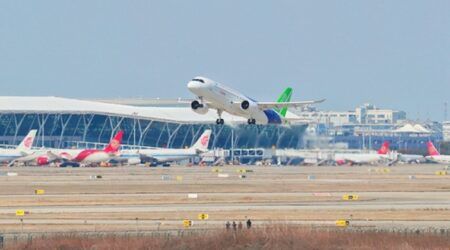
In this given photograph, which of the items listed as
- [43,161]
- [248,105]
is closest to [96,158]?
[43,161]

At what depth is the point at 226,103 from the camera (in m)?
99.0

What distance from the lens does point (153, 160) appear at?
197 m

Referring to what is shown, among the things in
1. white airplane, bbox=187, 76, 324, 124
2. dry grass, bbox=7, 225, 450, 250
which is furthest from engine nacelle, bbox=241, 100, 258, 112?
dry grass, bbox=7, 225, 450, 250

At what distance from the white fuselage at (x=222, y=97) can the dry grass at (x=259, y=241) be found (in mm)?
39790

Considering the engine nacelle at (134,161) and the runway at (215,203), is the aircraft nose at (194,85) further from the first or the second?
the engine nacelle at (134,161)

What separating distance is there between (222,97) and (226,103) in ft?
2.99

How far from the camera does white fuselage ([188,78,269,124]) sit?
315 feet

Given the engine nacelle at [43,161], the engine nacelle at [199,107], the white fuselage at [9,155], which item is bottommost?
the engine nacelle at [43,161]

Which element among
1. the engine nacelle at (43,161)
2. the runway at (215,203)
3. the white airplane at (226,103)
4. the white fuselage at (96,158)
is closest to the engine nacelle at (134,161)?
the white fuselage at (96,158)

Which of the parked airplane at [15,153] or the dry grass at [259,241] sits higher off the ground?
the parked airplane at [15,153]

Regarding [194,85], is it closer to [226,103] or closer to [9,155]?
[226,103]

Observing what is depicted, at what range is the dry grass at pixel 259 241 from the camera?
5200 cm

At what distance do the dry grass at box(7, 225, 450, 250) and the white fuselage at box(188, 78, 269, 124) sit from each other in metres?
39.8

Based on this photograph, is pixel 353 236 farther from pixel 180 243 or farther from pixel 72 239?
pixel 72 239
